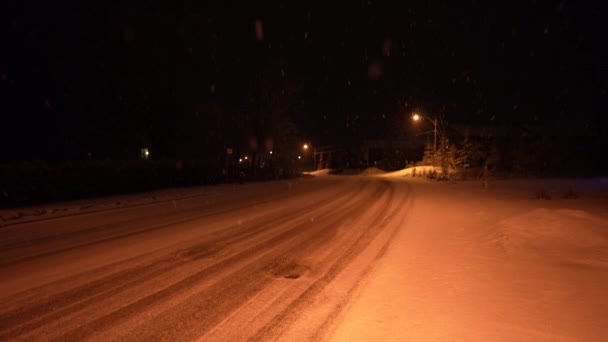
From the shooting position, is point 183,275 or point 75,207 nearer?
point 183,275

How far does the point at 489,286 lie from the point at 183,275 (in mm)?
4715

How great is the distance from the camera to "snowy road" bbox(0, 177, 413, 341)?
4.34 metres

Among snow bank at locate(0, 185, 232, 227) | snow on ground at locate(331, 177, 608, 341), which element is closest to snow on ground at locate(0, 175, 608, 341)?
snow on ground at locate(331, 177, 608, 341)

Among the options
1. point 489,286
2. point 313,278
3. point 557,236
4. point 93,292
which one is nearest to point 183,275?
point 93,292

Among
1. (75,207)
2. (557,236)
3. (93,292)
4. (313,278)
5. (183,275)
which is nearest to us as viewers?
(93,292)

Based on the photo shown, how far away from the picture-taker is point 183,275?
6215 millimetres

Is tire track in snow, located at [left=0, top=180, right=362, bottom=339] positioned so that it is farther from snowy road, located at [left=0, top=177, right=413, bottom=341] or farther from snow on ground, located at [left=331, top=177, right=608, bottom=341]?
snow on ground, located at [left=331, top=177, right=608, bottom=341]

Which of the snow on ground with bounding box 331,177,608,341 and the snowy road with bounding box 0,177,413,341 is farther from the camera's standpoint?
the snowy road with bounding box 0,177,413,341

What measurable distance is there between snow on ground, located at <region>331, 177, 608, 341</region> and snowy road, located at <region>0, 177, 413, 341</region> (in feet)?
1.60

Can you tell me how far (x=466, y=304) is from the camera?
15.9 feet

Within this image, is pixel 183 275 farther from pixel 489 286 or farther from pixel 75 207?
pixel 75 207

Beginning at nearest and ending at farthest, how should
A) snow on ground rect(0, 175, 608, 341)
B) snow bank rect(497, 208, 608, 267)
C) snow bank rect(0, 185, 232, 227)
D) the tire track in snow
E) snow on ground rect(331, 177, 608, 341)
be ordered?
1. snow on ground rect(331, 177, 608, 341)
2. snow on ground rect(0, 175, 608, 341)
3. the tire track in snow
4. snow bank rect(497, 208, 608, 267)
5. snow bank rect(0, 185, 232, 227)

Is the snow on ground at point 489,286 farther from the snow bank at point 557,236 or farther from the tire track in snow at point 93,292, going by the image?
the tire track in snow at point 93,292

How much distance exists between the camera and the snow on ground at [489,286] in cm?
412
